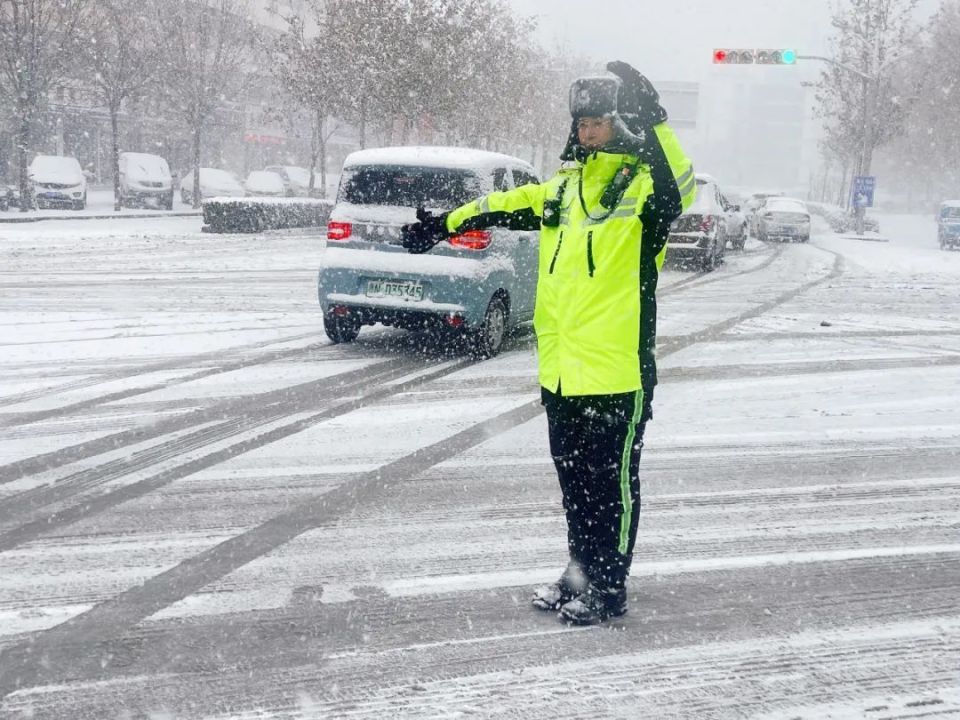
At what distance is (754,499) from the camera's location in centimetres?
515

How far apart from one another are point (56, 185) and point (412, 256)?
2827 centimetres

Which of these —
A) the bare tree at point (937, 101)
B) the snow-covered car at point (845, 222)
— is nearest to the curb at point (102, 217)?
the bare tree at point (937, 101)

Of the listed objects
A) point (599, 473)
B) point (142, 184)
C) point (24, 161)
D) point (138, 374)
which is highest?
point (24, 161)

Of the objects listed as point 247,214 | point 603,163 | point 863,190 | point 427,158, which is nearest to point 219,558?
point 603,163

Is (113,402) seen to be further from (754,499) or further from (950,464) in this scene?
(950,464)

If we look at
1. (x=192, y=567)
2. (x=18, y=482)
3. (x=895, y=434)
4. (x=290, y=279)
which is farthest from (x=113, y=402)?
(x=290, y=279)

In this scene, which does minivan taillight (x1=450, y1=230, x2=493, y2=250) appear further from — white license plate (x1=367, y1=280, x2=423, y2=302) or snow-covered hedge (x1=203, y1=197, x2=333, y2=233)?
snow-covered hedge (x1=203, y1=197, x2=333, y2=233)

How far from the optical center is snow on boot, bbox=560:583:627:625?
3.63 metres

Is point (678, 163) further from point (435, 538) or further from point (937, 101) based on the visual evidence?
point (937, 101)

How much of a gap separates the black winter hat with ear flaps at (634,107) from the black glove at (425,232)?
25.0 inches

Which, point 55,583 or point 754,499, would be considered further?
point 754,499

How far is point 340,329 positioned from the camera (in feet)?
31.8

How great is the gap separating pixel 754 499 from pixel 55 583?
3141mm

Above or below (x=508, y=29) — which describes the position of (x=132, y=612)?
below
